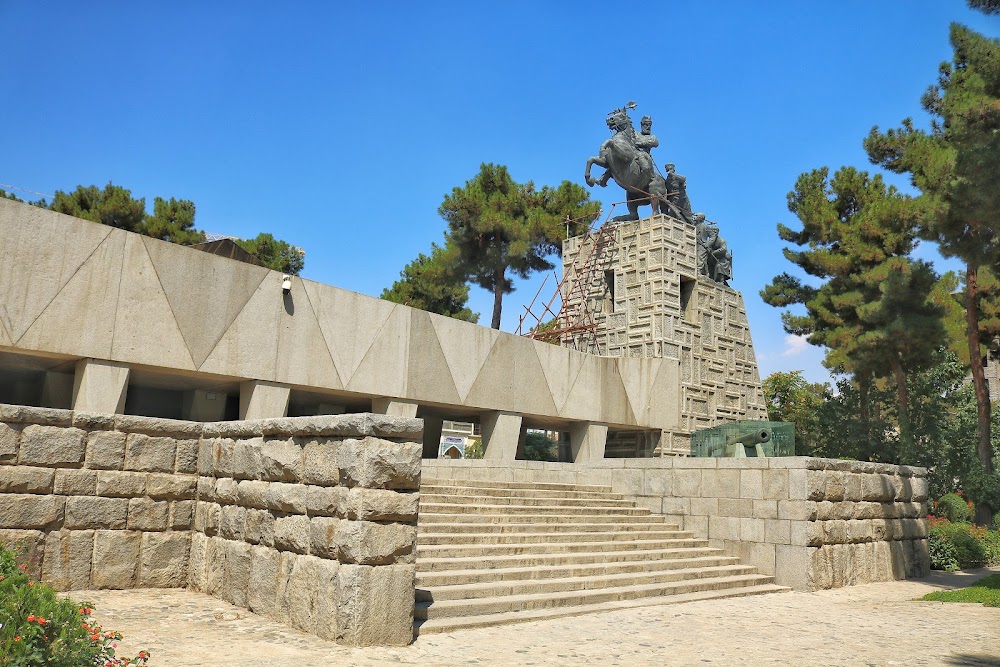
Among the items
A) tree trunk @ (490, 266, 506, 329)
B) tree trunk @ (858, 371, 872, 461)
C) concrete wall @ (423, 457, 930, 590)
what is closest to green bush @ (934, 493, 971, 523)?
tree trunk @ (858, 371, 872, 461)

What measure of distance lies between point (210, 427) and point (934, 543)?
1333 centimetres

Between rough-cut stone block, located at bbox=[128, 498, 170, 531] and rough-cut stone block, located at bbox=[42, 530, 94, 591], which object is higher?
rough-cut stone block, located at bbox=[128, 498, 170, 531]

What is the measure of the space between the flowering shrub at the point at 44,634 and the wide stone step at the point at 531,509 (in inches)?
243

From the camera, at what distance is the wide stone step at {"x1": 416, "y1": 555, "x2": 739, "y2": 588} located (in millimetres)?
7867

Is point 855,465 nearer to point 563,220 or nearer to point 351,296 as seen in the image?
point 351,296

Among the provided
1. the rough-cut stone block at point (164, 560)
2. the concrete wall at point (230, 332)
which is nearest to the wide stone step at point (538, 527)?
the rough-cut stone block at point (164, 560)

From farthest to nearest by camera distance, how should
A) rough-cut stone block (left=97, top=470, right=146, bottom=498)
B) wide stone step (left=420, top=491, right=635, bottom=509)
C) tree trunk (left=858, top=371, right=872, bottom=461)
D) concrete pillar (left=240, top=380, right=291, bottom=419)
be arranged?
tree trunk (left=858, top=371, right=872, bottom=461) < concrete pillar (left=240, top=380, right=291, bottom=419) < wide stone step (left=420, top=491, right=635, bottom=509) < rough-cut stone block (left=97, top=470, right=146, bottom=498)

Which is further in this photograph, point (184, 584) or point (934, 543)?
point (934, 543)

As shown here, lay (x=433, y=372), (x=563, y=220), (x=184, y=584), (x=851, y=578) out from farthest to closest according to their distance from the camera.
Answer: (x=563, y=220) → (x=433, y=372) → (x=851, y=578) → (x=184, y=584)

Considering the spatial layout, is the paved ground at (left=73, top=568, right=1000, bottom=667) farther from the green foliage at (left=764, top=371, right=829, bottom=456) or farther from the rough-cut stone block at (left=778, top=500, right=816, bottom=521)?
the green foliage at (left=764, top=371, right=829, bottom=456)

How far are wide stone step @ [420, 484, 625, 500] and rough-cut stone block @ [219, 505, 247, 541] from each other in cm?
392

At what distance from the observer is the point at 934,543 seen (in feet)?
47.2

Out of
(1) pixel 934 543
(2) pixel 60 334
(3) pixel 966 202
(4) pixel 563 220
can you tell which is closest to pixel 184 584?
(2) pixel 60 334

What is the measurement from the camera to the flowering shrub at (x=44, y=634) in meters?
3.70
